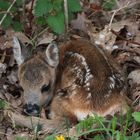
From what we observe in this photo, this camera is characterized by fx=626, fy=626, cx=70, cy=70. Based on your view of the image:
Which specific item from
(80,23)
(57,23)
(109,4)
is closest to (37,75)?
(57,23)

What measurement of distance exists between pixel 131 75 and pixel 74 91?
128 cm

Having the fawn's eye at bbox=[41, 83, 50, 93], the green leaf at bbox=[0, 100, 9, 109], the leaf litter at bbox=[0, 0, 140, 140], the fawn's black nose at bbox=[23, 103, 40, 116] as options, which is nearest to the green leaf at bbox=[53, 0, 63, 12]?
the leaf litter at bbox=[0, 0, 140, 140]

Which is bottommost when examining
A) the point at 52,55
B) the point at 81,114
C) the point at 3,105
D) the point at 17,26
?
the point at 81,114

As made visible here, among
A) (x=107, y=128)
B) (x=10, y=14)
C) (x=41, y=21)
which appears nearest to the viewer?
(x=107, y=128)

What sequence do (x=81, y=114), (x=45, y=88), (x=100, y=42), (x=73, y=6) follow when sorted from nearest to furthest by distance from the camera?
(x=81, y=114) < (x=45, y=88) < (x=73, y=6) < (x=100, y=42)

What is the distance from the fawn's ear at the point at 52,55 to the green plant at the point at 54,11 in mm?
288

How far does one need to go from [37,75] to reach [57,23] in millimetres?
791

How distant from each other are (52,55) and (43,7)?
28.4 inches

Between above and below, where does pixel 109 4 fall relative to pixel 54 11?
below

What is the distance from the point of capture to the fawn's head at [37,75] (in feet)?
27.8

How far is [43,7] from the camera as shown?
339 inches

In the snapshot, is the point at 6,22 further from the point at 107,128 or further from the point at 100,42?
the point at 107,128

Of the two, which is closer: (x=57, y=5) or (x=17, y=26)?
(x=57, y=5)

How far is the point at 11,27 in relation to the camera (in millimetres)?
9672
